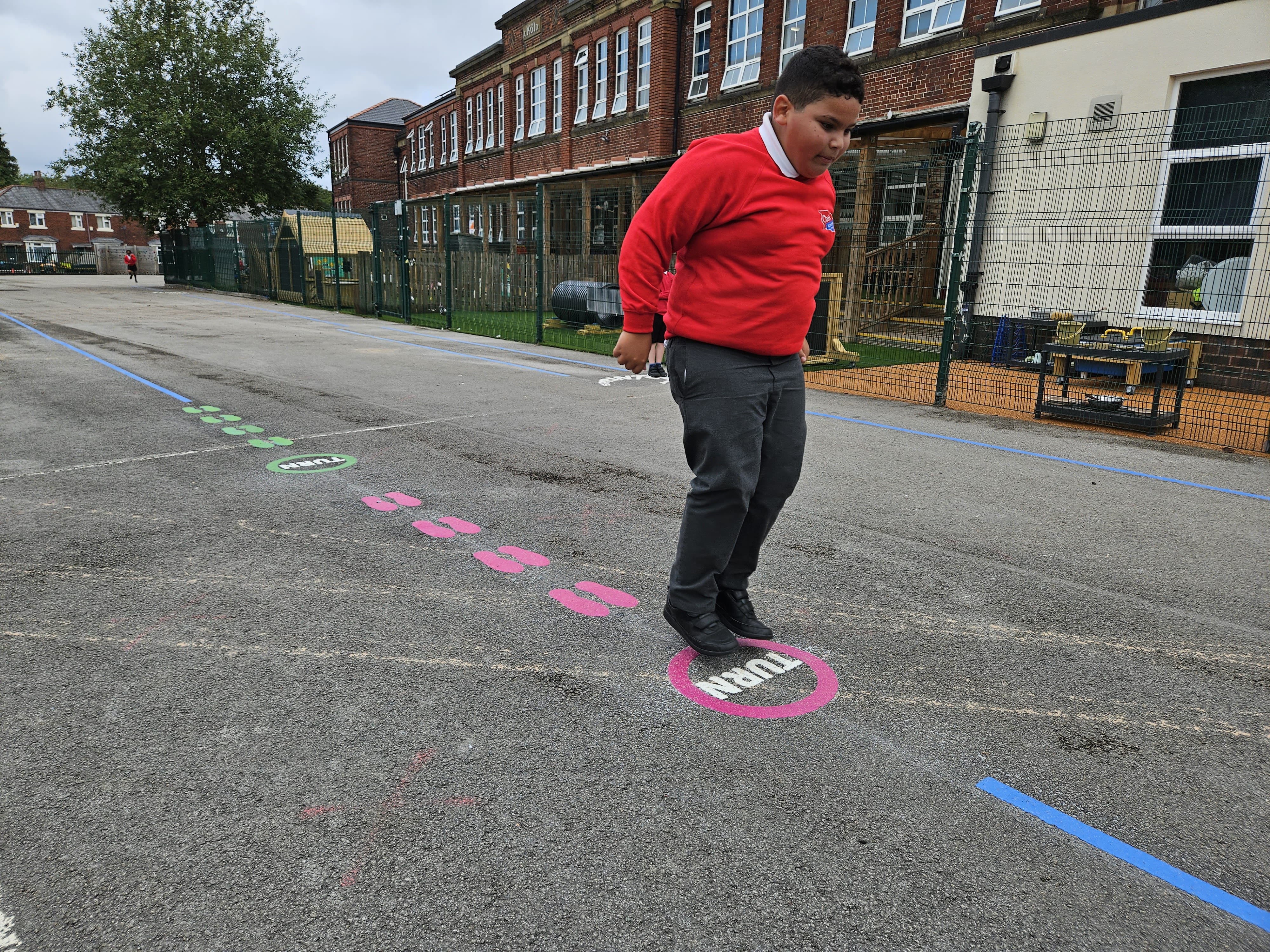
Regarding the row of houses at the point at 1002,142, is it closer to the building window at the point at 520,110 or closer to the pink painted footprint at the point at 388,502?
the building window at the point at 520,110

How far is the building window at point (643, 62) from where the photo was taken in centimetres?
2181

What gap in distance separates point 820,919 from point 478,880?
72 cm

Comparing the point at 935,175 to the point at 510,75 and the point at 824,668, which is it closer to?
the point at 824,668

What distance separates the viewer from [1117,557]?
3.98m

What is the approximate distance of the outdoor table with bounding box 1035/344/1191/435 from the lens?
7.07 metres

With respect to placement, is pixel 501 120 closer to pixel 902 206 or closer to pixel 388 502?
pixel 902 206

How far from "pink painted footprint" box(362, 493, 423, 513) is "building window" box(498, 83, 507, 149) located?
29143 mm

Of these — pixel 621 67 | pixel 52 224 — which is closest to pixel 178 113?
pixel 621 67

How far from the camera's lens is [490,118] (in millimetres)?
32625

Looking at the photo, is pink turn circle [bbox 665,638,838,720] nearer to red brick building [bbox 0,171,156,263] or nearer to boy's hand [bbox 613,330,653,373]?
boy's hand [bbox 613,330,653,373]

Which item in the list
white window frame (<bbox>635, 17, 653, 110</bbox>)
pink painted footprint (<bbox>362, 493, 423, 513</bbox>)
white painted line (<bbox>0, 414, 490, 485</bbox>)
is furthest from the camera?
white window frame (<bbox>635, 17, 653, 110</bbox>)

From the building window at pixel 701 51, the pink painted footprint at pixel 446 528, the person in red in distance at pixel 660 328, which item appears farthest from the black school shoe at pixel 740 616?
the building window at pixel 701 51

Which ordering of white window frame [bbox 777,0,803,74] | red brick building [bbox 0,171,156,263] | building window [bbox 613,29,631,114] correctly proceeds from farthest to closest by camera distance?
red brick building [bbox 0,171,156,263] < building window [bbox 613,29,631,114] < white window frame [bbox 777,0,803,74]

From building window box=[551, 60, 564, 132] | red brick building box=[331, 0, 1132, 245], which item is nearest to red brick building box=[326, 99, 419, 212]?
red brick building box=[331, 0, 1132, 245]
